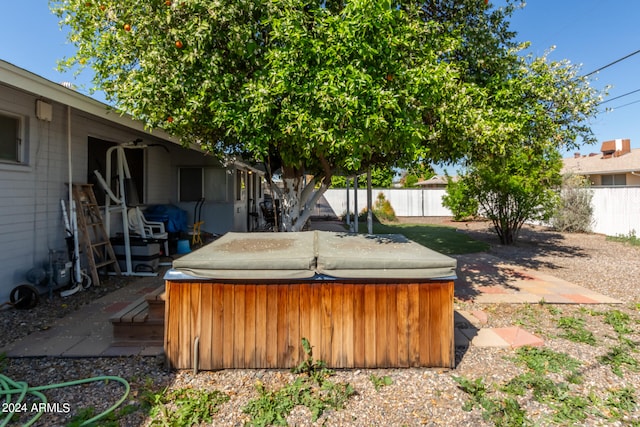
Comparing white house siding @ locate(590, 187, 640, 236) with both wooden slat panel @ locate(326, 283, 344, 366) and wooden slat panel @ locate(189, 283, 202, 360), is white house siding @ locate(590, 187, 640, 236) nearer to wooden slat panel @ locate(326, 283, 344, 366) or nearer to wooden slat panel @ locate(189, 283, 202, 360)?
wooden slat panel @ locate(326, 283, 344, 366)

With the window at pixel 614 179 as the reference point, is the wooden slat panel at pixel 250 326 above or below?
below

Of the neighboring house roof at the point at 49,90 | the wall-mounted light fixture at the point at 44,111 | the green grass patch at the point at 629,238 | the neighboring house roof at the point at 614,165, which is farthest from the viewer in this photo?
the neighboring house roof at the point at 614,165

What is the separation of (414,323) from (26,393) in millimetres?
3057

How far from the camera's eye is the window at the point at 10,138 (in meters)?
4.40

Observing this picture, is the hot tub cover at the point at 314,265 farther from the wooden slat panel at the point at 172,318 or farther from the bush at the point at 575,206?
the bush at the point at 575,206

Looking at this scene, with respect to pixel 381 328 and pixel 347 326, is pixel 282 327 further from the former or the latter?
pixel 381 328

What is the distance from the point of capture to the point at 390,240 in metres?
3.72

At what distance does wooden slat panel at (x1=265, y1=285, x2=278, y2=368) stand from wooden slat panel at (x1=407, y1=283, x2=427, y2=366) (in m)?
1.14

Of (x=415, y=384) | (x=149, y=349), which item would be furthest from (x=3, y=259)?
(x=415, y=384)

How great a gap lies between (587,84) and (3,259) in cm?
844

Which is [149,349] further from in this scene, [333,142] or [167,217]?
[167,217]

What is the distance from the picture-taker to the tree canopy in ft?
9.82

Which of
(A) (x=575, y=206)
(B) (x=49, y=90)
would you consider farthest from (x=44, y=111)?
(A) (x=575, y=206)

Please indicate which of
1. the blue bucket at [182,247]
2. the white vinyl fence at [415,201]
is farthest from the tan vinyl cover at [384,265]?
the white vinyl fence at [415,201]
